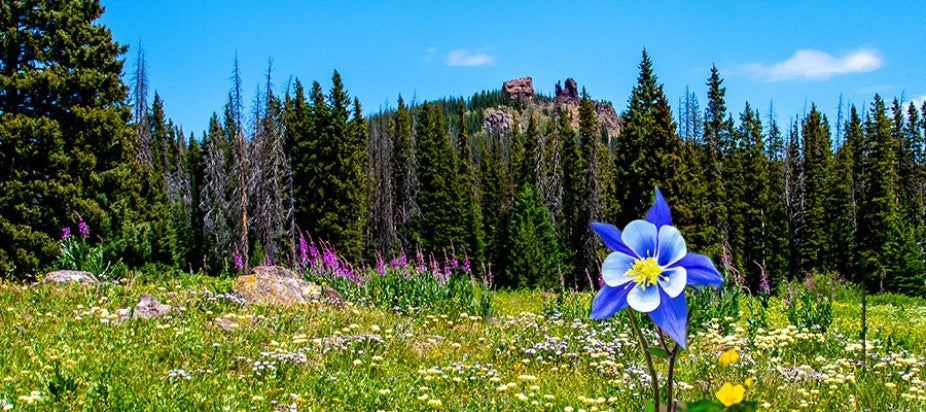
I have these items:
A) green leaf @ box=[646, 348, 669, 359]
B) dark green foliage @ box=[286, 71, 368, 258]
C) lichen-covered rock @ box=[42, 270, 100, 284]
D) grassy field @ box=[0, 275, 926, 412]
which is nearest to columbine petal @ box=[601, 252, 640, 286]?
green leaf @ box=[646, 348, 669, 359]

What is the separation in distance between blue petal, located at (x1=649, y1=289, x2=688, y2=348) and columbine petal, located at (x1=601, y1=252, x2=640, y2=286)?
79mm

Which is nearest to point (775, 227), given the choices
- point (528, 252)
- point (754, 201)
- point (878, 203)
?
point (754, 201)

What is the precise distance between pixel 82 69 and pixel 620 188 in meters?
24.4

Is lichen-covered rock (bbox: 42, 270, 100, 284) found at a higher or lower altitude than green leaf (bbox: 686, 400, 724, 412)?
→ lower

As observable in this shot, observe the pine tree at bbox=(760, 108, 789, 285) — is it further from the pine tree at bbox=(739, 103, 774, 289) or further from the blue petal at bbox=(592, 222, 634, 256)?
the blue petal at bbox=(592, 222, 634, 256)

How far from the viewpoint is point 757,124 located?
4925 centimetres

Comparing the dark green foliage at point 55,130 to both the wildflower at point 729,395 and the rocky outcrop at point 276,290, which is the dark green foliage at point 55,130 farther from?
the wildflower at point 729,395

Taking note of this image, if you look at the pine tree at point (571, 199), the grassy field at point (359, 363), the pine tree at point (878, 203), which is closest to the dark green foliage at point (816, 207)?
the pine tree at point (878, 203)

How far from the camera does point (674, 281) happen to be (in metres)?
1.17

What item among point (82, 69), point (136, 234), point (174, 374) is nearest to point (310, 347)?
point (174, 374)

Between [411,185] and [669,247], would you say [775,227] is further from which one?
[669,247]

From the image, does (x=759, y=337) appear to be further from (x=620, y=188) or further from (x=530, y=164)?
(x=530, y=164)

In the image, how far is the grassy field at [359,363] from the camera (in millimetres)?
5246

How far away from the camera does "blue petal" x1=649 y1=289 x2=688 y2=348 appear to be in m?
1.12
